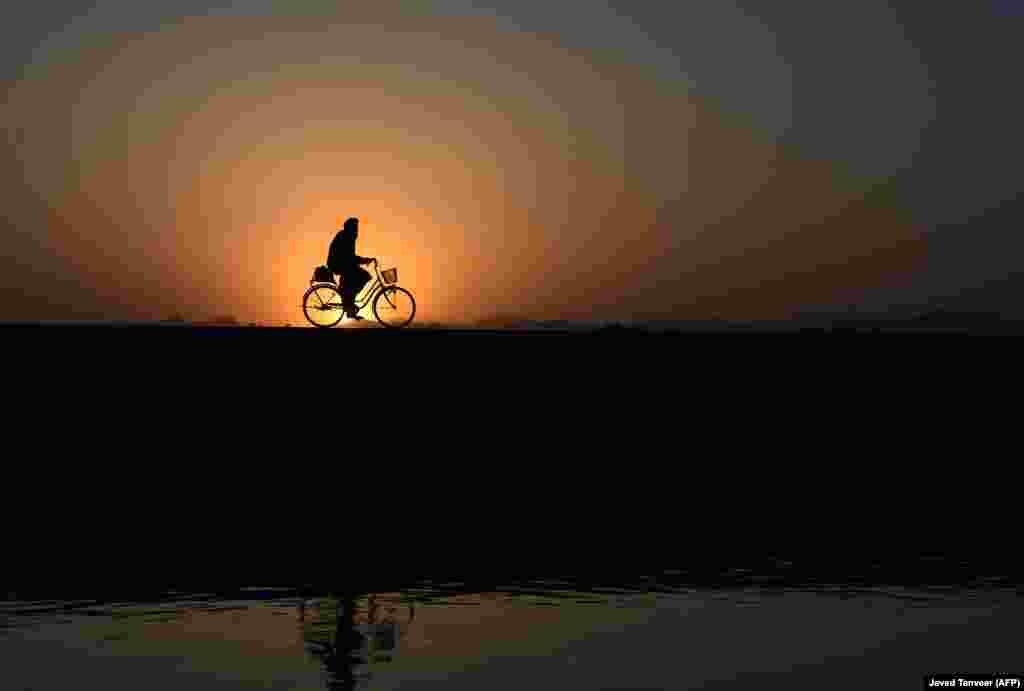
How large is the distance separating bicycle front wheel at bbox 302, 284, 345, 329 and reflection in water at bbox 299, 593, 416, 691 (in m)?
15.6

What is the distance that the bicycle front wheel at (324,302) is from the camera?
29.8 m

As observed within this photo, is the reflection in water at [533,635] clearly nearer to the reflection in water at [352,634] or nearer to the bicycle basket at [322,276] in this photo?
the reflection in water at [352,634]

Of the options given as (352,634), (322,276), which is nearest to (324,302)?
(322,276)

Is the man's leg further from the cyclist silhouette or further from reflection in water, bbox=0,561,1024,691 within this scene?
reflection in water, bbox=0,561,1024,691

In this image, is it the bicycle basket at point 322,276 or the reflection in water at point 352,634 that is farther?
the bicycle basket at point 322,276

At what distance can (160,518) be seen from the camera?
20312mm

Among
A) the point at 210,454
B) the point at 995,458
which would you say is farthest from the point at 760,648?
the point at 995,458

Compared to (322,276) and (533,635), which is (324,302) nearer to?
(322,276)

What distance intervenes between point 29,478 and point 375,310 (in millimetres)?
9782

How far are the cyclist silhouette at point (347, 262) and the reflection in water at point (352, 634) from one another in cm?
1524

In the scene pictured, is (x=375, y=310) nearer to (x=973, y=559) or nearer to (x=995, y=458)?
(x=995, y=458)

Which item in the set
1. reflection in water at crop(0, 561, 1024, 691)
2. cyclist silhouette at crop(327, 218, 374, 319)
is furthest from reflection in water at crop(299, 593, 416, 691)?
cyclist silhouette at crop(327, 218, 374, 319)

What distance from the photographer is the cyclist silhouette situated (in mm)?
29252

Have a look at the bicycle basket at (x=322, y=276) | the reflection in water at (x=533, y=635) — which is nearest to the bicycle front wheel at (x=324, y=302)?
the bicycle basket at (x=322, y=276)
